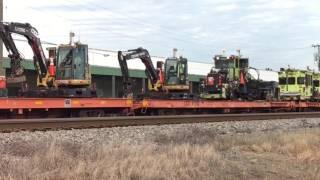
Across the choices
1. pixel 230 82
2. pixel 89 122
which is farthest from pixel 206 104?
pixel 89 122

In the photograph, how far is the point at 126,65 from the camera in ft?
119

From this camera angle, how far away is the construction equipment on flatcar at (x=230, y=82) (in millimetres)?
42938

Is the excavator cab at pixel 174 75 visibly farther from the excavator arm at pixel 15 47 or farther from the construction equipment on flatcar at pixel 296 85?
the construction equipment on flatcar at pixel 296 85

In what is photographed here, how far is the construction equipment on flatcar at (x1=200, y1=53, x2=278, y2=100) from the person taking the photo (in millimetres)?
42938

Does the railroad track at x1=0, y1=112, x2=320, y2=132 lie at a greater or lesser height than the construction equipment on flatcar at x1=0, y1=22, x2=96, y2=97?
lesser

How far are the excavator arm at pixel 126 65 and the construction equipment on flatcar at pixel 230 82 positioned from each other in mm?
5816

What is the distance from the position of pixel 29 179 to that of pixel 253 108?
32391 millimetres

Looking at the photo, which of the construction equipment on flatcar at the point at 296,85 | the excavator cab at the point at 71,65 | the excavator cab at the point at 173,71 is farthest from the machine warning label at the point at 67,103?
the construction equipment on flatcar at the point at 296,85

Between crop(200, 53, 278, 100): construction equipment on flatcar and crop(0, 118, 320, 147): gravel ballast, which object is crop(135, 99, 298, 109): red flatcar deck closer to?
crop(200, 53, 278, 100): construction equipment on flatcar

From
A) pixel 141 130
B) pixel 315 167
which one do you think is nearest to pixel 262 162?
pixel 315 167

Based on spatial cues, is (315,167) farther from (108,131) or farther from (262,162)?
(108,131)

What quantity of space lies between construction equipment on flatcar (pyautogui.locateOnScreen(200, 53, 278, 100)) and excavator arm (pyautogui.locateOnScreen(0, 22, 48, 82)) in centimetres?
1590

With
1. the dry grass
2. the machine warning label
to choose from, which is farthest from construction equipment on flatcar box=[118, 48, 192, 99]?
the dry grass

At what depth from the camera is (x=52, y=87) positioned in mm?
29578
